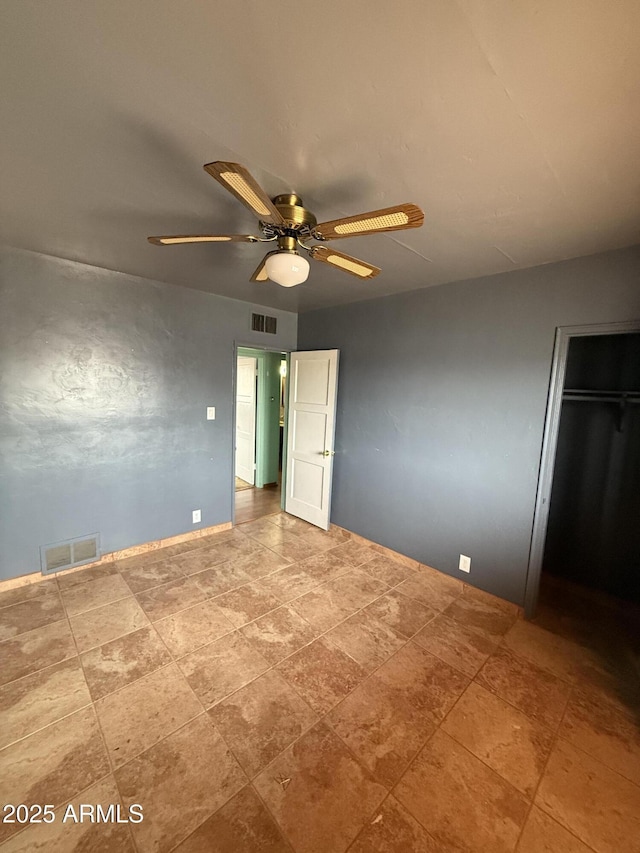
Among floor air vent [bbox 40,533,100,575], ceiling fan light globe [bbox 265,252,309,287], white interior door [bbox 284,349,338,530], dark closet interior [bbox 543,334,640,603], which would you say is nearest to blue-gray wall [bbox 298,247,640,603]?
white interior door [bbox 284,349,338,530]

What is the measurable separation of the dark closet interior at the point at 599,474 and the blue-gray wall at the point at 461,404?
60 centimetres

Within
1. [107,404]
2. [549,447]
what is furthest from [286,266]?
[107,404]

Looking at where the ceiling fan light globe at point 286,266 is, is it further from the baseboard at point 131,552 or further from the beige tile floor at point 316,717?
the baseboard at point 131,552

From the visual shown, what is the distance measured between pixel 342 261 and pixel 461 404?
1.63 metres

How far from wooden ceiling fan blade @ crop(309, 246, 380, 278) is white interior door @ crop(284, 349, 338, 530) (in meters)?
1.74

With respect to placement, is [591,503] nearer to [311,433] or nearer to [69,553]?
[311,433]

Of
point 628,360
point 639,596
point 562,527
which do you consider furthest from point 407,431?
point 639,596

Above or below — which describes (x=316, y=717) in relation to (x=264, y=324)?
below

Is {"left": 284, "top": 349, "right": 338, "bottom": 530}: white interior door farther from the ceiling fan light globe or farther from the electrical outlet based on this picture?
the ceiling fan light globe

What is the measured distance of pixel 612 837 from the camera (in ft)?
4.09

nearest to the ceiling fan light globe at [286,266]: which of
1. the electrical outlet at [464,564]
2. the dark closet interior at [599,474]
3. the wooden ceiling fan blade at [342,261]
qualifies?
the wooden ceiling fan blade at [342,261]

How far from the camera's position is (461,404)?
2758 millimetres

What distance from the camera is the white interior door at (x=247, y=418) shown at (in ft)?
17.7

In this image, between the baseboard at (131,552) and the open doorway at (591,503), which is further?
the baseboard at (131,552)
